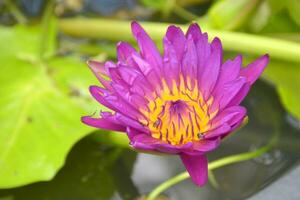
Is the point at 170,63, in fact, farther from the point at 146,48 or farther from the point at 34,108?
the point at 34,108

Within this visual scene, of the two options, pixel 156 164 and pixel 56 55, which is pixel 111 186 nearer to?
pixel 156 164

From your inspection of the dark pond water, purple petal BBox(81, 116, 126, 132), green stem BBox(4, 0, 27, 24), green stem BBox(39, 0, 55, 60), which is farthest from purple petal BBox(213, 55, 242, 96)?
green stem BBox(4, 0, 27, 24)

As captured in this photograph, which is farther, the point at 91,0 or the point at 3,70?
the point at 91,0

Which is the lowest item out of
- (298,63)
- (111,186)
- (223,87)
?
(111,186)

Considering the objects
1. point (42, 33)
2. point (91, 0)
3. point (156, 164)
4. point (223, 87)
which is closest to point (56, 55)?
point (42, 33)

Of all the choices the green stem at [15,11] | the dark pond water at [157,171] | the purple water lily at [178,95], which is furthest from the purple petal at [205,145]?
the green stem at [15,11]

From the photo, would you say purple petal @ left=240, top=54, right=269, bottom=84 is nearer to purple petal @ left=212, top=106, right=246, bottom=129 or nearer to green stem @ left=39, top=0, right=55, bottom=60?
purple petal @ left=212, top=106, right=246, bottom=129
